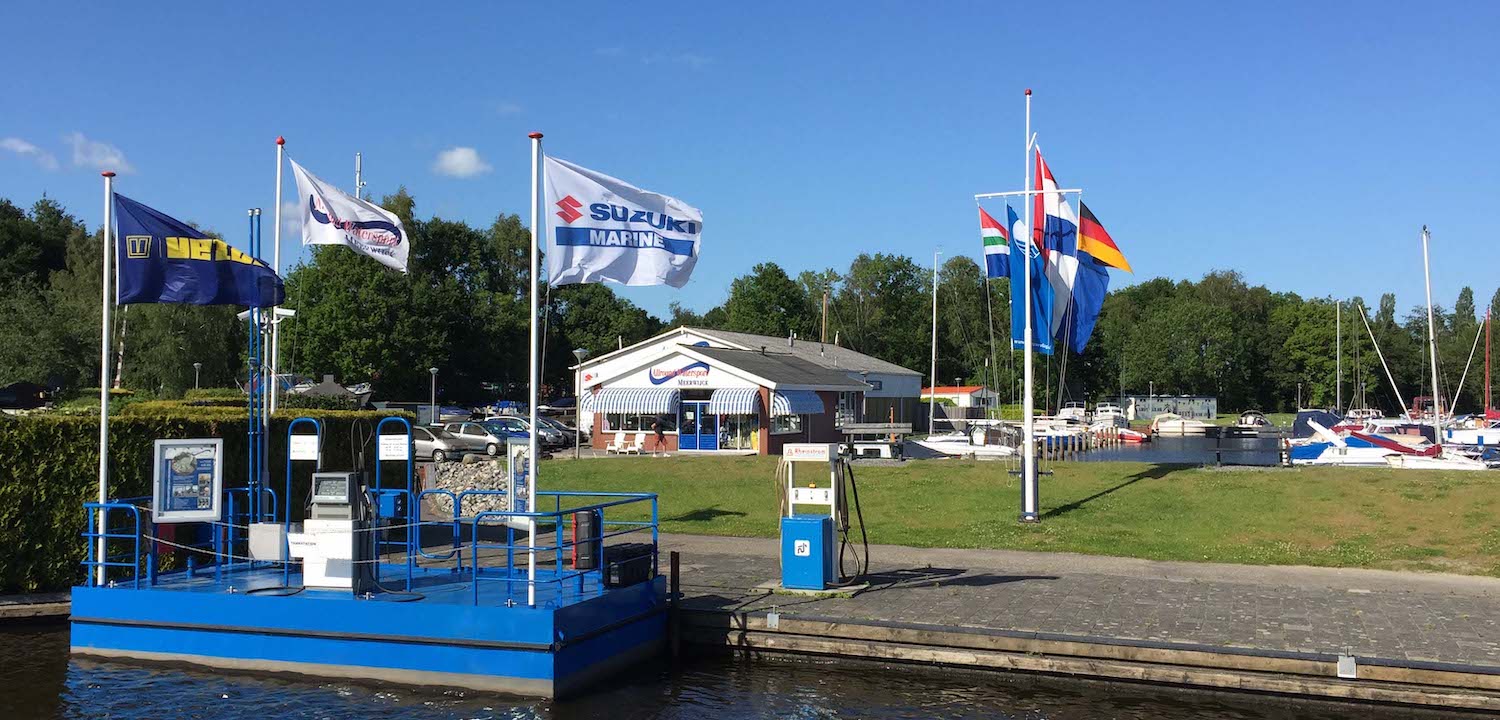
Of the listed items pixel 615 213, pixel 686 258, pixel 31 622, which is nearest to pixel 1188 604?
pixel 686 258

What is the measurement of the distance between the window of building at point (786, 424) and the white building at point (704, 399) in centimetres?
4

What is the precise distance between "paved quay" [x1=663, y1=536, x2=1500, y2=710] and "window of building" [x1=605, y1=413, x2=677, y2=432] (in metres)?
27.6

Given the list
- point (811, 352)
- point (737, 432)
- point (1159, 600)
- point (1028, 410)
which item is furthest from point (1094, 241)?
point (811, 352)

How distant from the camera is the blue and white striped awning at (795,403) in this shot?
4669 cm

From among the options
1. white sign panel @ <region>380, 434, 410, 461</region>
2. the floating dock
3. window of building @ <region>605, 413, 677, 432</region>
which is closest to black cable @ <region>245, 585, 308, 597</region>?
the floating dock

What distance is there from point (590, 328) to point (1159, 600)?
8699 cm

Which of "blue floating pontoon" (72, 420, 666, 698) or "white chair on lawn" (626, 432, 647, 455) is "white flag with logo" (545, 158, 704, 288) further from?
"white chair on lawn" (626, 432, 647, 455)

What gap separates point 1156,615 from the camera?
15625mm

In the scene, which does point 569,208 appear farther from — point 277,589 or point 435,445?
point 435,445

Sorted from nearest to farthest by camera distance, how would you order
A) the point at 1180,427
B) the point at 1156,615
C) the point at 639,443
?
the point at 1156,615
the point at 639,443
the point at 1180,427

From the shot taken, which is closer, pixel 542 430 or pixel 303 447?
pixel 303 447

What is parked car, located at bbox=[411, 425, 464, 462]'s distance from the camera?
145ft

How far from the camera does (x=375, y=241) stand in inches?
748

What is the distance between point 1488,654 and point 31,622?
66.8 ft
